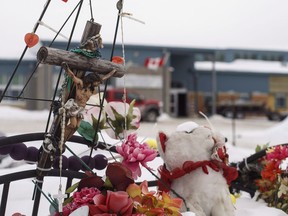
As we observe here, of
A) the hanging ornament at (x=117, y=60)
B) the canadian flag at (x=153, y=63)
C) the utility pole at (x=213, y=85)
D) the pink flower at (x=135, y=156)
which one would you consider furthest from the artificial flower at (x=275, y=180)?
the utility pole at (x=213, y=85)

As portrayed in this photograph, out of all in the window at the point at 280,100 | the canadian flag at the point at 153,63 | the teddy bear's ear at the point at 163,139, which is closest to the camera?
the teddy bear's ear at the point at 163,139

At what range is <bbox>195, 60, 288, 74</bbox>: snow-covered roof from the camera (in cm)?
3095

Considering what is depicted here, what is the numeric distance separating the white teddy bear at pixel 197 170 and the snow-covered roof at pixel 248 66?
28936mm

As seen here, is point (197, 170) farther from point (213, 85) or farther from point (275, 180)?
point (213, 85)

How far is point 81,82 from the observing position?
1.56 m

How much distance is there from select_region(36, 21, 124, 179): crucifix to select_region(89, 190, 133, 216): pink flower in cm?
34

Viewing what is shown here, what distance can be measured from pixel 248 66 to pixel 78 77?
31.7m

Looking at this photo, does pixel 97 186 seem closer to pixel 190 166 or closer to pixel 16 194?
pixel 190 166

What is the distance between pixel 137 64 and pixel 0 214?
1023 inches

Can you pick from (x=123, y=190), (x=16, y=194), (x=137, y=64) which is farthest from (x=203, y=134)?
(x=137, y=64)

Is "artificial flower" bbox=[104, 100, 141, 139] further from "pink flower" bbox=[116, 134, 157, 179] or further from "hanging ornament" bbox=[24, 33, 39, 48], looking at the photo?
"hanging ornament" bbox=[24, 33, 39, 48]

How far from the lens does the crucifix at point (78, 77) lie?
1.54 metres

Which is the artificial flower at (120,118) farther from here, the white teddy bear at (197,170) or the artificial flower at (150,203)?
the artificial flower at (150,203)

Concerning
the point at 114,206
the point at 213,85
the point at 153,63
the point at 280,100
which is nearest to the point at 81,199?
the point at 114,206
